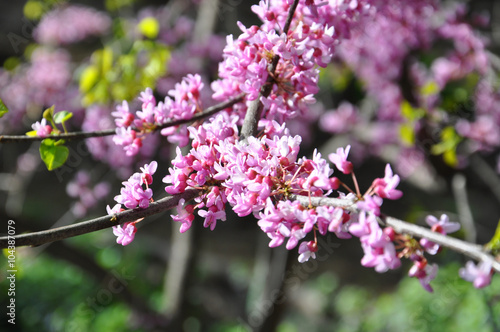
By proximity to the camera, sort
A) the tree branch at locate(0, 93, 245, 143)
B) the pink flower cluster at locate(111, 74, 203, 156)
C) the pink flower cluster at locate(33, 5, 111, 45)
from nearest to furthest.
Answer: the tree branch at locate(0, 93, 245, 143), the pink flower cluster at locate(111, 74, 203, 156), the pink flower cluster at locate(33, 5, 111, 45)

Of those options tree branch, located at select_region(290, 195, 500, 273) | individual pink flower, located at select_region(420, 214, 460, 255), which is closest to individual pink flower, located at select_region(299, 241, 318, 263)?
tree branch, located at select_region(290, 195, 500, 273)

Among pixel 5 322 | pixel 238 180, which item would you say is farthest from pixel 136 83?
pixel 5 322

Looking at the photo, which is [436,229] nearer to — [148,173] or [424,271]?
[424,271]

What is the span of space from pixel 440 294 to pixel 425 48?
2096 millimetres

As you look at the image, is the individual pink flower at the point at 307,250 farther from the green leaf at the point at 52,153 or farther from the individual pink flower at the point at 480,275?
the green leaf at the point at 52,153

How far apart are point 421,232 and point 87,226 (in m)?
0.62

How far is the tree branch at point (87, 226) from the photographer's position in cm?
83

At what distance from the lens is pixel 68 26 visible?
15.3 feet

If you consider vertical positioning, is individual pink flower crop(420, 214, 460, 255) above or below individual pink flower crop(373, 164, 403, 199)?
below

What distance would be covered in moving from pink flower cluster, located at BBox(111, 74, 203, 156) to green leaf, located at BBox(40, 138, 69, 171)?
150mm

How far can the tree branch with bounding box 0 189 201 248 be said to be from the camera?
827 millimetres

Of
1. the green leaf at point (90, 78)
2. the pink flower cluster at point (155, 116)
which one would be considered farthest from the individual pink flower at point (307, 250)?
the green leaf at point (90, 78)

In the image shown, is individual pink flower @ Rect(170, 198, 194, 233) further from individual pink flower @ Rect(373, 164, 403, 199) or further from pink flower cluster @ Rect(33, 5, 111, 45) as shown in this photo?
pink flower cluster @ Rect(33, 5, 111, 45)

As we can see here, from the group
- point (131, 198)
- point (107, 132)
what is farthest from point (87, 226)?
point (107, 132)
